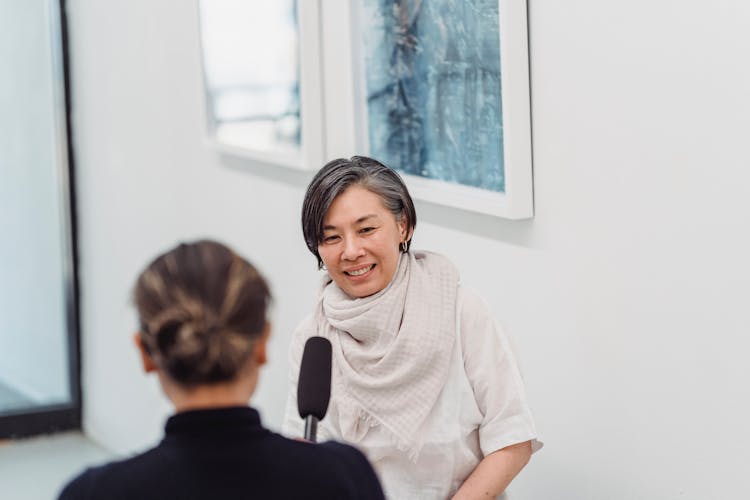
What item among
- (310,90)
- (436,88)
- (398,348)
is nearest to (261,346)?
(398,348)

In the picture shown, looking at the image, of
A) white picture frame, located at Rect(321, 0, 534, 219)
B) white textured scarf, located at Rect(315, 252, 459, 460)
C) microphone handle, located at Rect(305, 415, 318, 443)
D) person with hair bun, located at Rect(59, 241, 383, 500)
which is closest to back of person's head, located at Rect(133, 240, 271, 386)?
person with hair bun, located at Rect(59, 241, 383, 500)

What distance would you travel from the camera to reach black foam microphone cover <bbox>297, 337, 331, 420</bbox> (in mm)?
1491

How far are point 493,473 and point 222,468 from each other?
89cm

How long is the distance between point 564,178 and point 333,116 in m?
0.99

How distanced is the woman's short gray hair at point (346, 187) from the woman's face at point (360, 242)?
0.03 ft

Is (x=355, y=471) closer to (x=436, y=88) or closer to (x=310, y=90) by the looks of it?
(x=436, y=88)

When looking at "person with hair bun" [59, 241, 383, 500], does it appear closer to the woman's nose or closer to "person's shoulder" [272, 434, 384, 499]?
"person's shoulder" [272, 434, 384, 499]

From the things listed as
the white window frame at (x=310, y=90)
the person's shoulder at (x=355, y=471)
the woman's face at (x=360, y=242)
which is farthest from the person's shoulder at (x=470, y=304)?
the white window frame at (x=310, y=90)

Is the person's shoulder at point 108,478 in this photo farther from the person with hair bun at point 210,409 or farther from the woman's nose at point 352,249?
the woman's nose at point 352,249

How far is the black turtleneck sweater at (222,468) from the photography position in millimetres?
1131

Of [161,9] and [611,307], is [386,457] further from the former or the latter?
[161,9]

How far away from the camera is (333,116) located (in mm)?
3010

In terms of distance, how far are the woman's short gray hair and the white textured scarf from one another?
0.10 m

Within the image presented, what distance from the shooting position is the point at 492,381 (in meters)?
1.94
